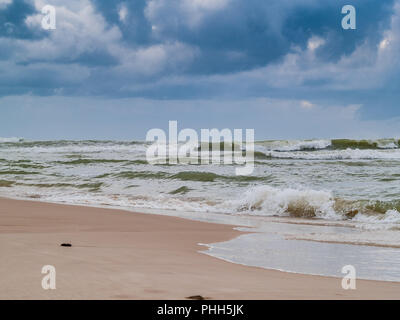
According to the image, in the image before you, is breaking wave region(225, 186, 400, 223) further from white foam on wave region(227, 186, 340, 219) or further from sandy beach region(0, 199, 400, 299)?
sandy beach region(0, 199, 400, 299)

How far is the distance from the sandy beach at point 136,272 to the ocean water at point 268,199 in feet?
1.80

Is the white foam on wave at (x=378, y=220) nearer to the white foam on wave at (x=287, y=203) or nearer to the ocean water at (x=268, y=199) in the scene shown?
the ocean water at (x=268, y=199)

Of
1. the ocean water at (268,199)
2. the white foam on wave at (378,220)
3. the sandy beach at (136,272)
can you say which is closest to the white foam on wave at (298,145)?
the ocean water at (268,199)

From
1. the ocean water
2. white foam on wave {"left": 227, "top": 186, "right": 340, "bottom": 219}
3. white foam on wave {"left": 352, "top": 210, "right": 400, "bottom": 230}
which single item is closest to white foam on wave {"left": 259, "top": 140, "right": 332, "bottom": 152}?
the ocean water

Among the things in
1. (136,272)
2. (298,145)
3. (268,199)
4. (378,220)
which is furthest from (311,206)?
(298,145)

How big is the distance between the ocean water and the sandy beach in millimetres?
550

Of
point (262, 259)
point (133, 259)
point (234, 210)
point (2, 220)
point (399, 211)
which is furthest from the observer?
point (234, 210)

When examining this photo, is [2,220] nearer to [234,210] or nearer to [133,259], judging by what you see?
[133,259]

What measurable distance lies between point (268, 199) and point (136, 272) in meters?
7.59

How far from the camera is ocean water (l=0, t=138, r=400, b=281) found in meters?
5.95

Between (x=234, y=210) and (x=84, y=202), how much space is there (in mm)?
3657

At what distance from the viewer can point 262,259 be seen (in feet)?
16.6
